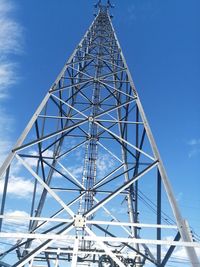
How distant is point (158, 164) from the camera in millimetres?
9156

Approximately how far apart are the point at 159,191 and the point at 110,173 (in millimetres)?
4708

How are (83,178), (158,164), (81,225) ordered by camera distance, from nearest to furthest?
(81,225), (158,164), (83,178)

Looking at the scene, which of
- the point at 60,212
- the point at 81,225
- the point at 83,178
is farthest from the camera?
the point at 83,178

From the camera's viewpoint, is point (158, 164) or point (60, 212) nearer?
point (158, 164)

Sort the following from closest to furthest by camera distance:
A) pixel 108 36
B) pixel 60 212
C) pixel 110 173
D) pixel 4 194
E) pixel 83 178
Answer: pixel 4 194 → pixel 60 212 → pixel 110 173 → pixel 83 178 → pixel 108 36

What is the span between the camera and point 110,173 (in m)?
14.2

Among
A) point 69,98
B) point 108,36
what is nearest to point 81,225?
point 69,98

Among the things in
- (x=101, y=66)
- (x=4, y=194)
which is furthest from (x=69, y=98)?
(x=4, y=194)

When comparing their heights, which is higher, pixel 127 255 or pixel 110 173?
pixel 110 173

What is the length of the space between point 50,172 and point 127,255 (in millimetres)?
4135

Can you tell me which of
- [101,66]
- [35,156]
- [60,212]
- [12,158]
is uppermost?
[101,66]

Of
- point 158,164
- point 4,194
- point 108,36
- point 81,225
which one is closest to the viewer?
point 81,225

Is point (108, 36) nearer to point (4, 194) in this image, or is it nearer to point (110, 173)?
point (110, 173)

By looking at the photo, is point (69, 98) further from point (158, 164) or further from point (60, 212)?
point (158, 164)
